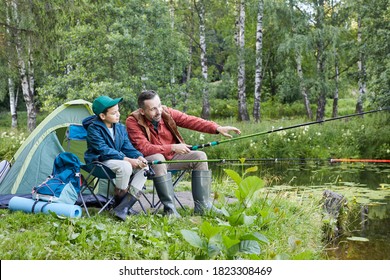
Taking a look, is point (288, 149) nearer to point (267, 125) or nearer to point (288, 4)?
point (267, 125)

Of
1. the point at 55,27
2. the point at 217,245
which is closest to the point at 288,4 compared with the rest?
the point at 55,27

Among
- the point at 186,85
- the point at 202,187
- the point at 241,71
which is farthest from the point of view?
the point at 241,71

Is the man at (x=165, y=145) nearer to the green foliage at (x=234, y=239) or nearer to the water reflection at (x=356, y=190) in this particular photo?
the water reflection at (x=356, y=190)

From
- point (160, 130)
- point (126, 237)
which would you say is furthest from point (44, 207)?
point (160, 130)

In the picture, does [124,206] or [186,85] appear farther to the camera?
[186,85]

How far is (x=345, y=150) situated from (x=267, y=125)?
10.4 ft

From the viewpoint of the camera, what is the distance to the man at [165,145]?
4.77 meters

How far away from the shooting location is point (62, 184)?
4.83 meters

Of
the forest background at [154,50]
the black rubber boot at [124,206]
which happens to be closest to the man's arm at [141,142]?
the black rubber boot at [124,206]

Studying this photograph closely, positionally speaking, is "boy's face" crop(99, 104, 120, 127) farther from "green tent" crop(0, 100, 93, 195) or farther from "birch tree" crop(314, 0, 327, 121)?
"birch tree" crop(314, 0, 327, 121)

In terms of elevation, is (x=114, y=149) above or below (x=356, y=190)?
above

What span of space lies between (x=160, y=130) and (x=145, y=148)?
0.26 m

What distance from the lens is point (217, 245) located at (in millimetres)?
3459

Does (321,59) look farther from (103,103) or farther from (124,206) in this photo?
(124,206)
